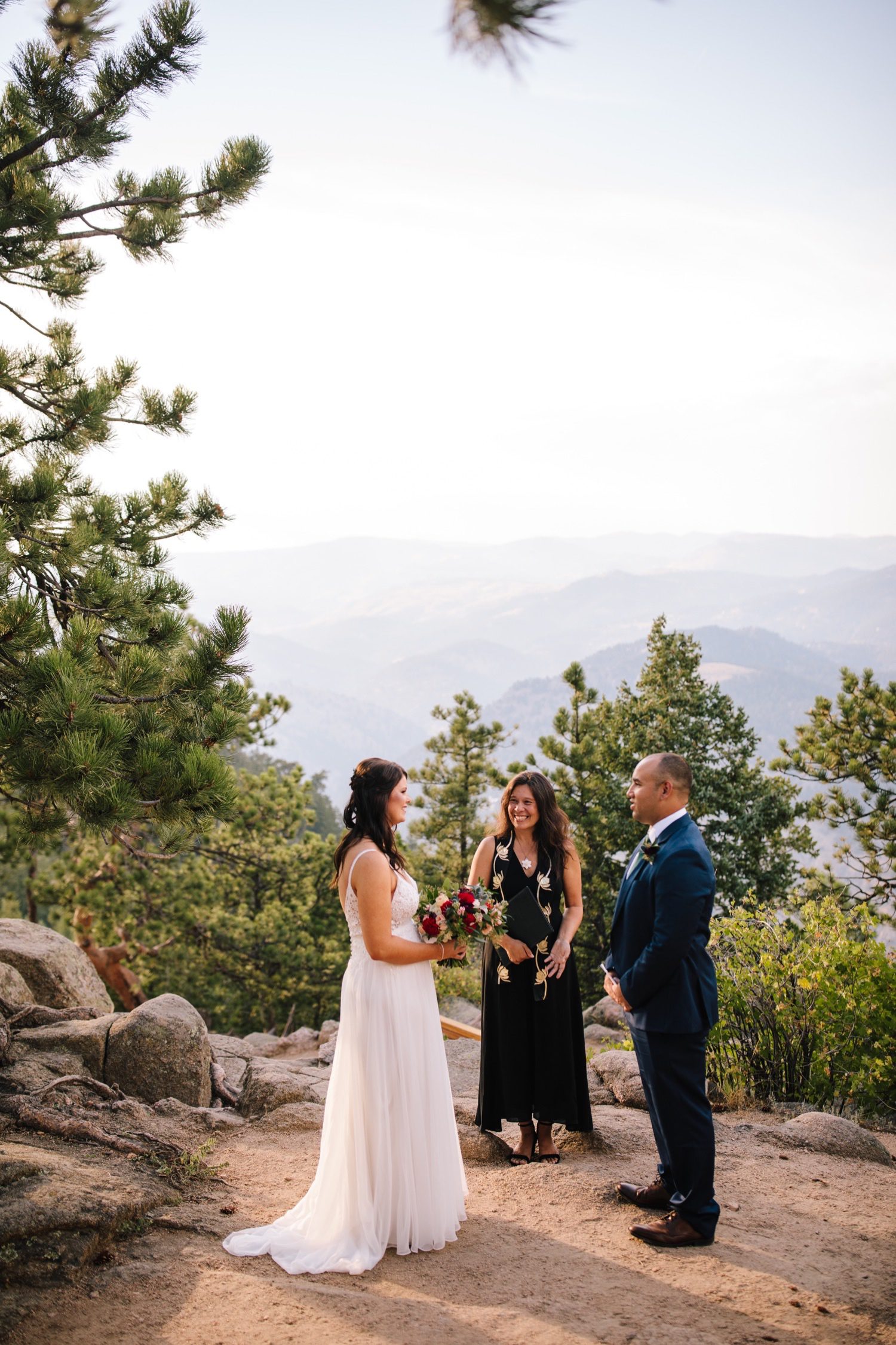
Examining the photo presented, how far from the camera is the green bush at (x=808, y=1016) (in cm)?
675

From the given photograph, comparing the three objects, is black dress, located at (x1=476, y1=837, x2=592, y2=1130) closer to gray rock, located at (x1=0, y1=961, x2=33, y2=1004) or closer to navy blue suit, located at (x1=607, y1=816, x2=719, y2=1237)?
navy blue suit, located at (x1=607, y1=816, x2=719, y2=1237)

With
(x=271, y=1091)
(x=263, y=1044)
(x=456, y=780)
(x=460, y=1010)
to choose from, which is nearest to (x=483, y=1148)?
(x=271, y=1091)

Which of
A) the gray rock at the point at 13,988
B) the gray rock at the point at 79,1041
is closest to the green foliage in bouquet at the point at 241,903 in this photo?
the gray rock at the point at 13,988

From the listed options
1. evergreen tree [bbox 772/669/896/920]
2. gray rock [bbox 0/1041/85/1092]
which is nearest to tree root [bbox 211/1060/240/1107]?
gray rock [bbox 0/1041/85/1092]

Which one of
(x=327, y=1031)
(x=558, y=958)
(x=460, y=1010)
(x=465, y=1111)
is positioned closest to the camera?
(x=558, y=958)

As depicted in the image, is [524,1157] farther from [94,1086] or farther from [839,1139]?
[94,1086]

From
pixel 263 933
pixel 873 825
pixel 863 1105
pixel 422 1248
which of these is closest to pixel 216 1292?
pixel 422 1248

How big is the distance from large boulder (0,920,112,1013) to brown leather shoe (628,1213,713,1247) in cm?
496

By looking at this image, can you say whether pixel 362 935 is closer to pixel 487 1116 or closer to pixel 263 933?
pixel 487 1116

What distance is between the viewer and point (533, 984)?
5418 mm

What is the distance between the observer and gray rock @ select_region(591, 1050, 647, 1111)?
271 inches

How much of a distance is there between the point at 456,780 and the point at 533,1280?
19380 millimetres

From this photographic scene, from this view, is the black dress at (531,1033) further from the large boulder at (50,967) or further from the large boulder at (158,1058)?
the large boulder at (50,967)

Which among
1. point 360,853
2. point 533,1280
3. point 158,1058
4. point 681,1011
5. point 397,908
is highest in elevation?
point 360,853
